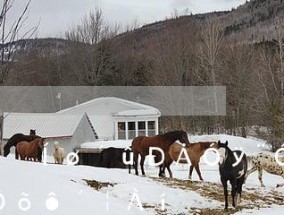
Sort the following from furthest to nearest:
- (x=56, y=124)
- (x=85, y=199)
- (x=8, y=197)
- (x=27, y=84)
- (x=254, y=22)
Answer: (x=254, y=22)
(x=27, y=84)
(x=56, y=124)
(x=85, y=199)
(x=8, y=197)

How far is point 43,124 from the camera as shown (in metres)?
38.2

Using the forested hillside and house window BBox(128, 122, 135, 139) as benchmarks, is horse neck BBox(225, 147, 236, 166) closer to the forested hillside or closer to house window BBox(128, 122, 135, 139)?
the forested hillside

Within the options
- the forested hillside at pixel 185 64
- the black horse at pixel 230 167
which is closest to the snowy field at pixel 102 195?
the black horse at pixel 230 167

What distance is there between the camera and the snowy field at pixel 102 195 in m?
6.82

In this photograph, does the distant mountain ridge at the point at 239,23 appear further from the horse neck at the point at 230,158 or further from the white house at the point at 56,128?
the horse neck at the point at 230,158

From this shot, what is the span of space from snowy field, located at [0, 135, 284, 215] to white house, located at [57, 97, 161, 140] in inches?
1090

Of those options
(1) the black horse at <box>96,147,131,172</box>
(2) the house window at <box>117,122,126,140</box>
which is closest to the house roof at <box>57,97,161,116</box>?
(2) the house window at <box>117,122,126,140</box>

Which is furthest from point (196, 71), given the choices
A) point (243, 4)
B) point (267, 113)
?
point (243, 4)

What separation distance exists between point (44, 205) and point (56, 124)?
103ft

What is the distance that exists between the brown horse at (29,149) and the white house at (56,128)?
19183mm

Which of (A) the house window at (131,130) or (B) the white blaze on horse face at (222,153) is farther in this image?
(A) the house window at (131,130)

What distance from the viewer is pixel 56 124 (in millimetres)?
37594

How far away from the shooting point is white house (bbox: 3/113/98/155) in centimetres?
3569

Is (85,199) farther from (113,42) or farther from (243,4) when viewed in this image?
(243,4)
